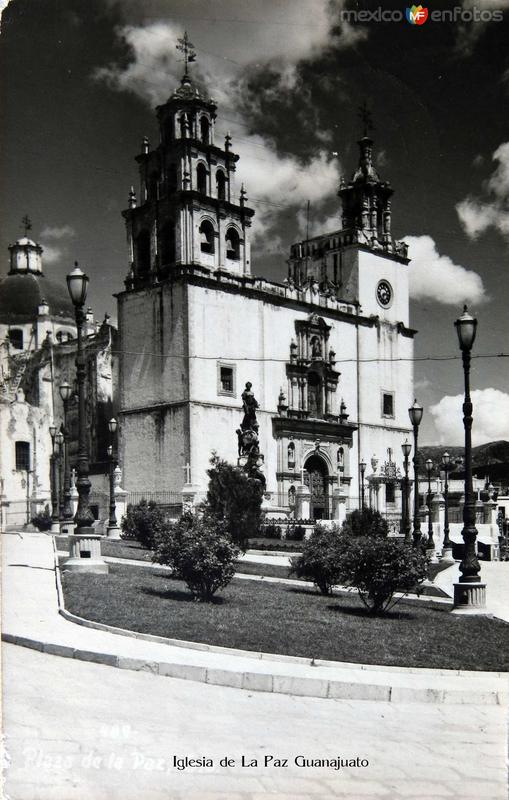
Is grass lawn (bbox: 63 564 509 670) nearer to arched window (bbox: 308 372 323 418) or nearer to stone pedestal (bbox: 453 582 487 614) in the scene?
stone pedestal (bbox: 453 582 487 614)

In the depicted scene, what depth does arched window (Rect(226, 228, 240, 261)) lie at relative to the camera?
3822cm

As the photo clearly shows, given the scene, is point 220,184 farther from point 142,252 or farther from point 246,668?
point 246,668

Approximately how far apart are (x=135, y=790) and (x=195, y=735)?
0.81 m

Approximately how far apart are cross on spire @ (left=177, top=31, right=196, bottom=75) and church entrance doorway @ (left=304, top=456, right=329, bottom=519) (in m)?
29.0

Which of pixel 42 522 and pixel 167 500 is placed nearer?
pixel 42 522

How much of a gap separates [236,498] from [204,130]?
18890mm

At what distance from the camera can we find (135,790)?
18.3 ft

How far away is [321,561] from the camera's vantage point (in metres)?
14.8

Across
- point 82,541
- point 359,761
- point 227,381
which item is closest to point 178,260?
point 227,381

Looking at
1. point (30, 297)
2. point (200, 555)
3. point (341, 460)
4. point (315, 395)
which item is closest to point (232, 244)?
point (315, 395)

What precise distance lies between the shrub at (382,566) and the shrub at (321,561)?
1.47 meters

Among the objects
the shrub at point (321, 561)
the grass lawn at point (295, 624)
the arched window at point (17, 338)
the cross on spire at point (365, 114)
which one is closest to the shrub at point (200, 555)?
the grass lawn at point (295, 624)

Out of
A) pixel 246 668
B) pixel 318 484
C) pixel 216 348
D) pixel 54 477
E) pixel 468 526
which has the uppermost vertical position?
pixel 216 348

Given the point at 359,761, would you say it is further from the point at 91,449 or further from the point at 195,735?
the point at 91,449
